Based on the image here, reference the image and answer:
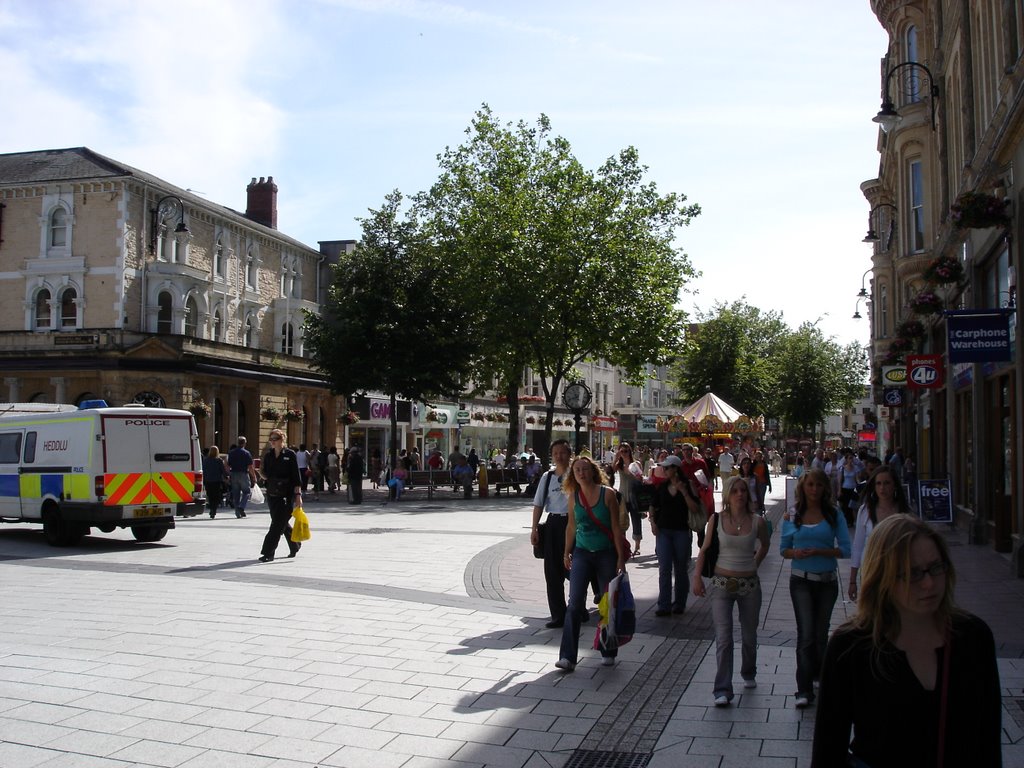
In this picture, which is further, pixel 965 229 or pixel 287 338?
pixel 287 338

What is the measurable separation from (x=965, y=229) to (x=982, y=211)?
233 centimetres

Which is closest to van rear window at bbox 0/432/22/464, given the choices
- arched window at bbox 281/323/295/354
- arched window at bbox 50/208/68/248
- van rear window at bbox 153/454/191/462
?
van rear window at bbox 153/454/191/462

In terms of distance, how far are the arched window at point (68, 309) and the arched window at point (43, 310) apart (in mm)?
786

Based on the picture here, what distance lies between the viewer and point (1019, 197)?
1235 centimetres

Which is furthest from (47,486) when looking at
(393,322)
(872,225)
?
(872,225)

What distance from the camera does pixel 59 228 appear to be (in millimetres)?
37906

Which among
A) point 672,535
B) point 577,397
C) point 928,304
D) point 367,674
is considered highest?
point 928,304

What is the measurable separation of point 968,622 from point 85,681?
6.18m

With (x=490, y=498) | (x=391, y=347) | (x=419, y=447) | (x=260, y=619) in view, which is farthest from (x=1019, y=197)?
(x=419, y=447)

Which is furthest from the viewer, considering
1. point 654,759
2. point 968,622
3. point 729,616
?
point 729,616

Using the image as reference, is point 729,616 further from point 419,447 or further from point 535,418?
point 535,418

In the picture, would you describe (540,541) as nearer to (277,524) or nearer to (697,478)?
(697,478)

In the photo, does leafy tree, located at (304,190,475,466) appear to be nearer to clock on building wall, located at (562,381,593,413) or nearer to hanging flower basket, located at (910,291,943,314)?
clock on building wall, located at (562,381,593,413)

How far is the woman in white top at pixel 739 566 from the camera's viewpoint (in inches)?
264
